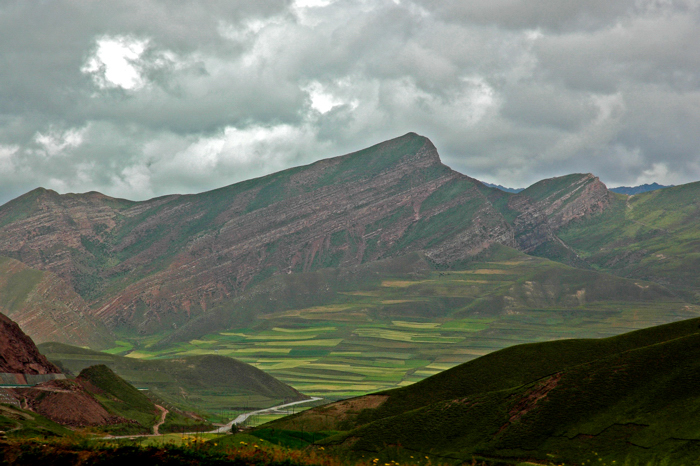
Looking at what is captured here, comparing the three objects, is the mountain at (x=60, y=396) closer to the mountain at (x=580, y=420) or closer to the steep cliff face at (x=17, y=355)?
the steep cliff face at (x=17, y=355)

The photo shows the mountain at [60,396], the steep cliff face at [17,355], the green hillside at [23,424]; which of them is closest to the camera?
the green hillside at [23,424]

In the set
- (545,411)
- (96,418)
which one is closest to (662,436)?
(545,411)

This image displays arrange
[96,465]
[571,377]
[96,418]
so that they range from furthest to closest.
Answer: [96,418]
[571,377]
[96,465]

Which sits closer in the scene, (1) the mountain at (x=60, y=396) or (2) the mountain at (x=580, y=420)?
(2) the mountain at (x=580, y=420)

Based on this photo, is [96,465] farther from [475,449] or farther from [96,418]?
[96,418]

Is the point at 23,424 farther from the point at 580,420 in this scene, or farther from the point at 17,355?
the point at 580,420

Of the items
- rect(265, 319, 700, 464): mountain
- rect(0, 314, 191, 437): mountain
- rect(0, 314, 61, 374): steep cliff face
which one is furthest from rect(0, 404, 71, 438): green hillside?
rect(0, 314, 61, 374): steep cliff face

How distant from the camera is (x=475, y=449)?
5516 cm

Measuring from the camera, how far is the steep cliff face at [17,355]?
4791 inches

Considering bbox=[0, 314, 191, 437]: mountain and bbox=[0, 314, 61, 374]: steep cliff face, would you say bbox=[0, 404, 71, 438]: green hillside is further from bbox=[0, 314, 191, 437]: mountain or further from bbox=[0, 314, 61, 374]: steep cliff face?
bbox=[0, 314, 61, 374]: steep cliff face

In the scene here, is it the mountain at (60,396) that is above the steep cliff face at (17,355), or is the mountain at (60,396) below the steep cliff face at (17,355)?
below

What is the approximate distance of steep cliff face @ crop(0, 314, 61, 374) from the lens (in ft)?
399

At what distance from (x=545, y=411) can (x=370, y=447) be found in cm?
1566

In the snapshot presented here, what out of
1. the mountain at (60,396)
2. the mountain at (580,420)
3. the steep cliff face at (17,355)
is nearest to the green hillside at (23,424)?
the mountain at (60,396)
